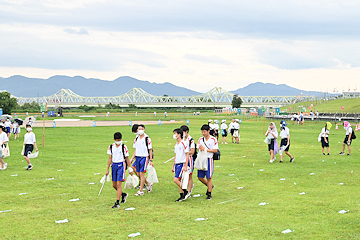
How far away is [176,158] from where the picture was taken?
10.5m

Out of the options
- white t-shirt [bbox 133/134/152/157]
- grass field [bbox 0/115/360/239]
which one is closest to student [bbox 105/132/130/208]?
grass field [bbox 0/115/360/239]

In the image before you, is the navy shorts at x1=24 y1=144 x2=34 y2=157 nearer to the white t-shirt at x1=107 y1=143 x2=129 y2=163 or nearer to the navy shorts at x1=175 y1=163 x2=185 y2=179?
the white t-shirt at x1=107 y1=143 x2=129 y2=163

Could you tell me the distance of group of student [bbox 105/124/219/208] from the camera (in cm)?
971

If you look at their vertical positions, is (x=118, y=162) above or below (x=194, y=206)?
above

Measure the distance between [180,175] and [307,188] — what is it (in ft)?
13.9

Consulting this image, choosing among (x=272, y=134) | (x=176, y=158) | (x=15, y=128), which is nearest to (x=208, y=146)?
(x=176, y=158)

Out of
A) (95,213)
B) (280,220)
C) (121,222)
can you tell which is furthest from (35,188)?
(280,220)

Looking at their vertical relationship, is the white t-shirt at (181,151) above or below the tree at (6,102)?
below

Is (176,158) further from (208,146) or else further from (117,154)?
(117,154)

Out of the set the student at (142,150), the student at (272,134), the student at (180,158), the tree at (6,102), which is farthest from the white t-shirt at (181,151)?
the tree at (6,102)

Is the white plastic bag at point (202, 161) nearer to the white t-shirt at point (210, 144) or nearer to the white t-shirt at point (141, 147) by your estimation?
the white t-shirt at point (210, 144)

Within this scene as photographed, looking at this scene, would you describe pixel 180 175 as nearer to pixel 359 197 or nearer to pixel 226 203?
pixel 226 203

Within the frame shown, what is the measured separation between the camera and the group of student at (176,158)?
9.71 meters

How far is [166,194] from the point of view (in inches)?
444
